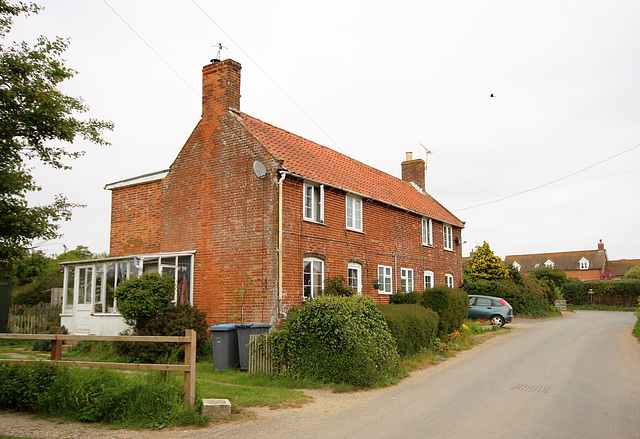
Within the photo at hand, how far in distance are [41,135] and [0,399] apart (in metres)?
7.83

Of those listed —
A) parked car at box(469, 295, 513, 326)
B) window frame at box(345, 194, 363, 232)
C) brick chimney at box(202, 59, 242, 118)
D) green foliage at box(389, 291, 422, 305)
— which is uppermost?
brick chimney at box(202, 59, 242, 118)

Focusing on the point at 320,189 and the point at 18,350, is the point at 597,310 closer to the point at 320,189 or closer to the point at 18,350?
the point at 320,189

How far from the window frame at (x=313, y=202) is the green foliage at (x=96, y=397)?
9.35m

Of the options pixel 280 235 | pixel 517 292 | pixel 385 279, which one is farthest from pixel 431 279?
pixel 280 235

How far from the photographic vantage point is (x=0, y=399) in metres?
8.77

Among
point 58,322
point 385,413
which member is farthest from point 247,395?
point 58,322

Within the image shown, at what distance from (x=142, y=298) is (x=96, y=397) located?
20.2ft

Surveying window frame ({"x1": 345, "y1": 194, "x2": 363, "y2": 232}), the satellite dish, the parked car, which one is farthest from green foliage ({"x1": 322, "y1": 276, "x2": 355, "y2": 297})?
the parked car

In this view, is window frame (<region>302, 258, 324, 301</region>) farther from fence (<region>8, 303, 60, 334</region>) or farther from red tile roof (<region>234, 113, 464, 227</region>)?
fence (<region>8, 303, 60, 334</region>)

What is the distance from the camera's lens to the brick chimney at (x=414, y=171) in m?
32.2

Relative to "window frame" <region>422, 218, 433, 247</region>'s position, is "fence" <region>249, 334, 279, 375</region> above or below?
below

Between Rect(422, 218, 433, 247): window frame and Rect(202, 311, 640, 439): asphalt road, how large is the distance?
1043 centimetres

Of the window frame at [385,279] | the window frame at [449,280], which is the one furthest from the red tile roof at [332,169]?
the window frame at [449,280]

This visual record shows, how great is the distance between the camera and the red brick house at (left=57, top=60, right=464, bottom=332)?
16.0 metres
